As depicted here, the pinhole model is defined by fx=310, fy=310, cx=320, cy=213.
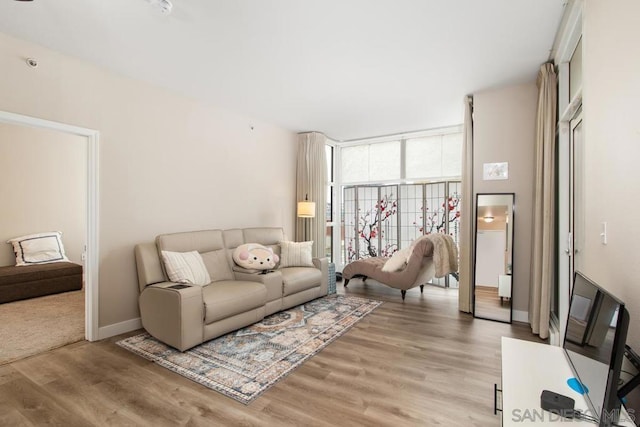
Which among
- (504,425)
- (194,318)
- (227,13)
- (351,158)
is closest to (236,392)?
(194,318)

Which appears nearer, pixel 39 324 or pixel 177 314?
pixel 177 314

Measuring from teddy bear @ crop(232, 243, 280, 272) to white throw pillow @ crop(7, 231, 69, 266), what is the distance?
136 inches

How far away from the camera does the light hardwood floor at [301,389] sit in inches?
74.4

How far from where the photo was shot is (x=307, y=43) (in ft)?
8.88

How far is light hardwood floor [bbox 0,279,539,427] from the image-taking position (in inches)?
74.4

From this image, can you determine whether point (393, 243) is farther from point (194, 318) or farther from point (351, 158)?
point (194, 318)

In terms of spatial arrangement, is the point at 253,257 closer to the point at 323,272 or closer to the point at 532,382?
the point at 323,272

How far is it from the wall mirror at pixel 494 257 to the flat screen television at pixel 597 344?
91.9 inches

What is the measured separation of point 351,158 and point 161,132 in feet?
11.9

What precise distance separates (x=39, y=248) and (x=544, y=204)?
7.10 m

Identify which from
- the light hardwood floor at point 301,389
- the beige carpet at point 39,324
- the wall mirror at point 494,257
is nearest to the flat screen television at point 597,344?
the light hardwood floor at point 301,389

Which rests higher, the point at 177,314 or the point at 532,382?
the point at 532,382

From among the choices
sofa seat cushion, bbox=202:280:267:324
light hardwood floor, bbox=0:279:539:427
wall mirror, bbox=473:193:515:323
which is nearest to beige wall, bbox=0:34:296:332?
light hardwood floor, bbox=0:279:539:427

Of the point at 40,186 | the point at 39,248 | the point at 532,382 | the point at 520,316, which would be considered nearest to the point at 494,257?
the point at 520,316
